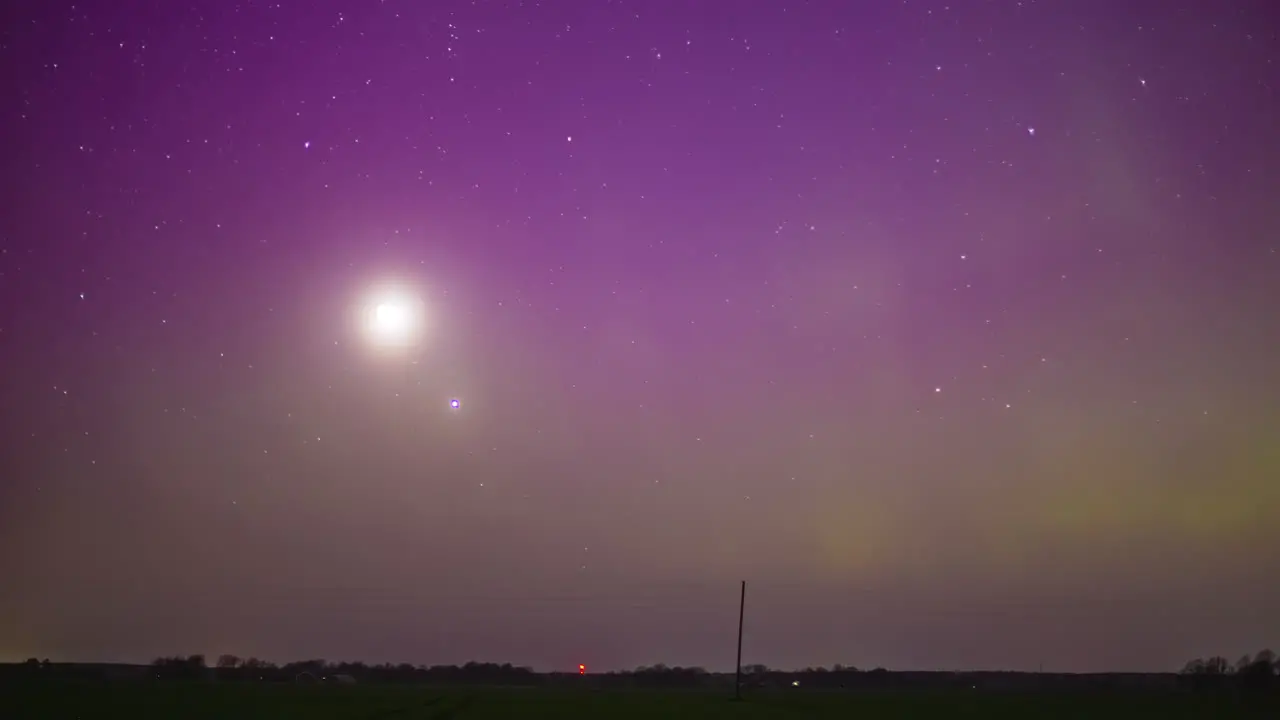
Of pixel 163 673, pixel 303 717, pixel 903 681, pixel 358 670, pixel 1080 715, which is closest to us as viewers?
pixel 303 717

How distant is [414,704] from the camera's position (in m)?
50.0

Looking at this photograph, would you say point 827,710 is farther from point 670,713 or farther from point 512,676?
point 512,676

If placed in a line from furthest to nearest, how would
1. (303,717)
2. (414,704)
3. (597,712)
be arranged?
(414,704) → (597,712) → (303,717)

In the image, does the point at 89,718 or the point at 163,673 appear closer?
the point at 89,718

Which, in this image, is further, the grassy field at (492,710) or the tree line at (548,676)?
the tree line at (548,676)

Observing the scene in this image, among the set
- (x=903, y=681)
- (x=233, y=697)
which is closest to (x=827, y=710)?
(x=233, y=697)

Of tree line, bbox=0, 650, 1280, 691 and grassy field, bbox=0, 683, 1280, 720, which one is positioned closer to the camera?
grassy field, bbox=0, 683, 1280, 720

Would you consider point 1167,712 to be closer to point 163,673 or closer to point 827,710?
point 827,710

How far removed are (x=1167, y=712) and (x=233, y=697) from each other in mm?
47781

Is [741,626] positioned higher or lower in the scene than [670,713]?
higher

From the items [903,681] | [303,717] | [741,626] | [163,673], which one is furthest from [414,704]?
[903,681]

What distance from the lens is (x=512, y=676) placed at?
454 feet

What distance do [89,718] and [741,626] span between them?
43461mm

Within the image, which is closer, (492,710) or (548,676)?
(492,710)
